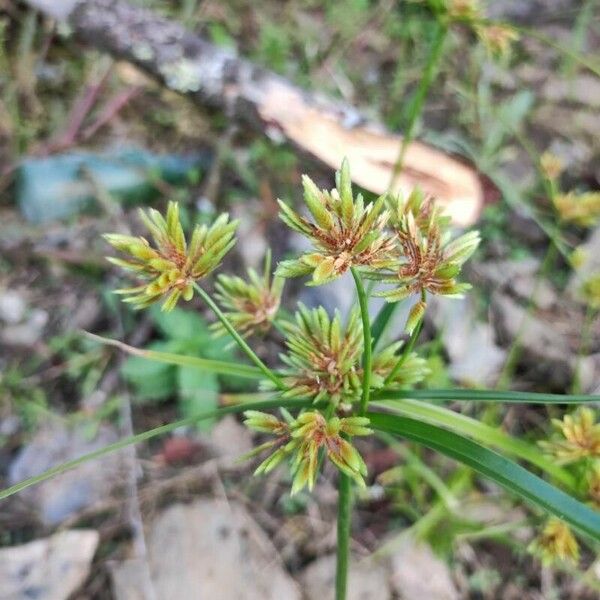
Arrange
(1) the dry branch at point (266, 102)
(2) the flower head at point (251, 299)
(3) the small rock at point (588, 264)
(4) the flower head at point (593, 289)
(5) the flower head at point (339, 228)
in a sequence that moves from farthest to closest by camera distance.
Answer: (3) the small rock at point (588, 264), (1) the dry branch at point (266, 102), (4) the flower head at point (593, 289), (2) the flower head at point (251, 299), (5) the flower head at point (339, 228)

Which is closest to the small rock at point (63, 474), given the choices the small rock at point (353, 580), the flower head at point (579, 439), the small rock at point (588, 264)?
the small rock at point (353, 580)

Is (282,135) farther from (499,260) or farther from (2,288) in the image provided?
(2,288)

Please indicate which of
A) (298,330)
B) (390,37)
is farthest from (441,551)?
(390,37)

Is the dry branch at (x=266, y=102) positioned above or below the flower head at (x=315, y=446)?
above

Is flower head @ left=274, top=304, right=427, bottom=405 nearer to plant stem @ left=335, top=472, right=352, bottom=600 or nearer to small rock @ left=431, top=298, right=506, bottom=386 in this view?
plant stem @ left=335, top=472, right=352, bottom=600

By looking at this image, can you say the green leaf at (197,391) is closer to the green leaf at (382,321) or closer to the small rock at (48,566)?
the small rock at (48,566)

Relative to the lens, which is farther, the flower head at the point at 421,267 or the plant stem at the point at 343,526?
the plant stem at the point at 343,526

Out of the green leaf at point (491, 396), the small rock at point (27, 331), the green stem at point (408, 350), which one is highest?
the green stem at point (408, 350)

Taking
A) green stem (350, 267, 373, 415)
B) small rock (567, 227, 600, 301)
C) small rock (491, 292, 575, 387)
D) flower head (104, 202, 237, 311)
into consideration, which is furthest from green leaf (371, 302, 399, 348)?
small rock (567, 227, 600, 301)
